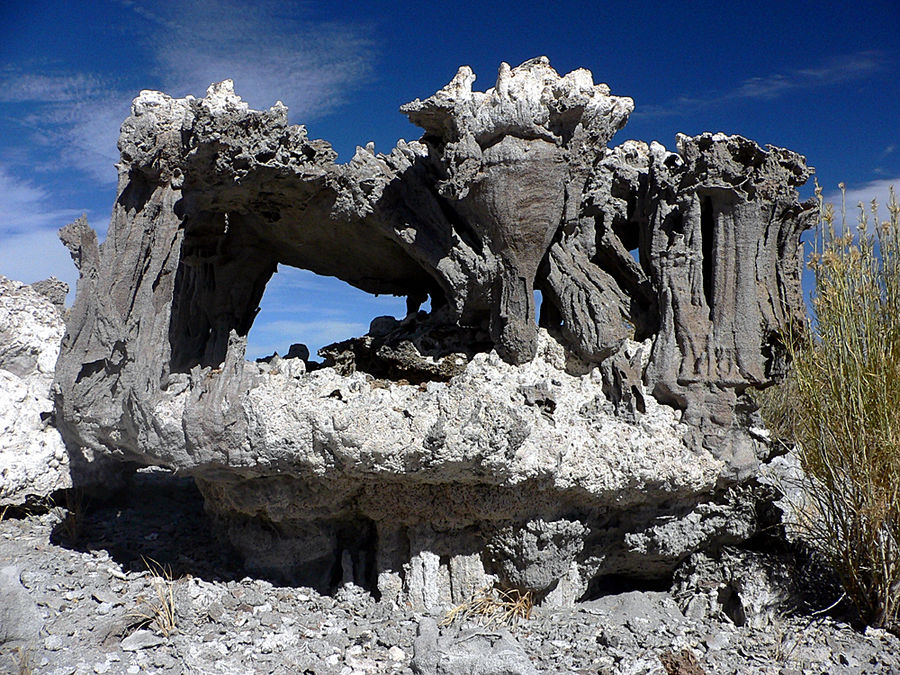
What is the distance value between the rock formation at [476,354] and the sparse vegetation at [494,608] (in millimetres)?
78

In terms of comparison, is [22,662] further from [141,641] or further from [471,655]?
[471,655]

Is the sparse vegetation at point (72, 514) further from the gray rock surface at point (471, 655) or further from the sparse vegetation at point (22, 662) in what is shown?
the gray rock surface at point (471, 655)

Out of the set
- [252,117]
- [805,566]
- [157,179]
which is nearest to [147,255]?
[157,179]

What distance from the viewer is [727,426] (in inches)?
161

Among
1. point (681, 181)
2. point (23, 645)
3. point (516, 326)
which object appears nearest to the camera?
point (23, 645)

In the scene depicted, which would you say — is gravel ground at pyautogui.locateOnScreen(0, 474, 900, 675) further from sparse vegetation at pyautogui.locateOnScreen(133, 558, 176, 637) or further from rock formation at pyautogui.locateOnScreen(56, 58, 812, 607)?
rock formation at pyautogui.locateOnScreen(56, 58, 812, 607)

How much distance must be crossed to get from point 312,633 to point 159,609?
31.9 inches

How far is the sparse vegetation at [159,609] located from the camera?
149 inches

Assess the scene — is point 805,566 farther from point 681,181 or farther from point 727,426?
point 681,181

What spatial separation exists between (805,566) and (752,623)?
58cm

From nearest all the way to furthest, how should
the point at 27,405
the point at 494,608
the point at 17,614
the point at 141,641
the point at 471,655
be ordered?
1. the point at 471,655
2. the point at 141,641
3. the point at 17,614
4. the point at 494,608
5. the point at 27,405

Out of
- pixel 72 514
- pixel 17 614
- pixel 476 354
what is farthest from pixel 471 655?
pixel 72 514

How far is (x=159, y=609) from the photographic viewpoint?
12.7ft

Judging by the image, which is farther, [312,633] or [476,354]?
[476,354]
